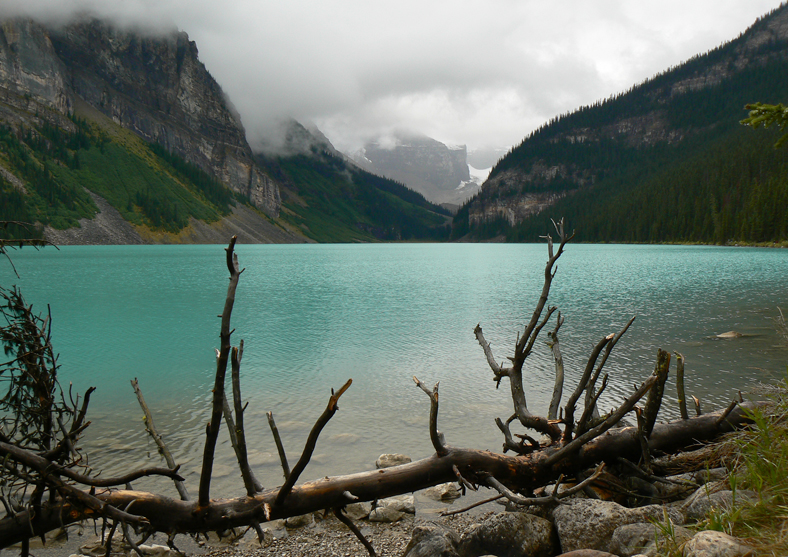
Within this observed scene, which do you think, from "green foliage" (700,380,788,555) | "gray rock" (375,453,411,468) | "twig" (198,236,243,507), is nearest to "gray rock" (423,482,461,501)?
"gray rock" (375,453,411,468)

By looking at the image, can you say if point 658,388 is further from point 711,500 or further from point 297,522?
point 297,522

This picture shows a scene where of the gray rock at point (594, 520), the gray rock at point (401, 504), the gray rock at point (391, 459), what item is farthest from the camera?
the gray rock at point (391, 459)

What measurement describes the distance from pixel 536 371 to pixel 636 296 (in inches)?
872

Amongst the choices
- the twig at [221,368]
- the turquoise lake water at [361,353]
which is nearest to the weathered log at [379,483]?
the twig at [221,368]

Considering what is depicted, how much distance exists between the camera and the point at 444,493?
8.66 m

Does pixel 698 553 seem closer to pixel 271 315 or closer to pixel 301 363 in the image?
pixel 301 363

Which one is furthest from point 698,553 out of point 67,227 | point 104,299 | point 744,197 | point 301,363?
point 67,227

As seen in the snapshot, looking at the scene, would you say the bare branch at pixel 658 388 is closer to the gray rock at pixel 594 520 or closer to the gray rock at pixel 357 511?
the gray rock at pixel 594 520

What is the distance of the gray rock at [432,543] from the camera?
5.78m

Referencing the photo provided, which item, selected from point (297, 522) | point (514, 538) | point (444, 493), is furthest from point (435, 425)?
point (444, 493)

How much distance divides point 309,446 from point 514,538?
11.5 feet

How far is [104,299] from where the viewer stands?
118ft

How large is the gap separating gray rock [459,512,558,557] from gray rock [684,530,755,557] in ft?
8.19

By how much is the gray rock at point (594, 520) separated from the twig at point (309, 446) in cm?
354
